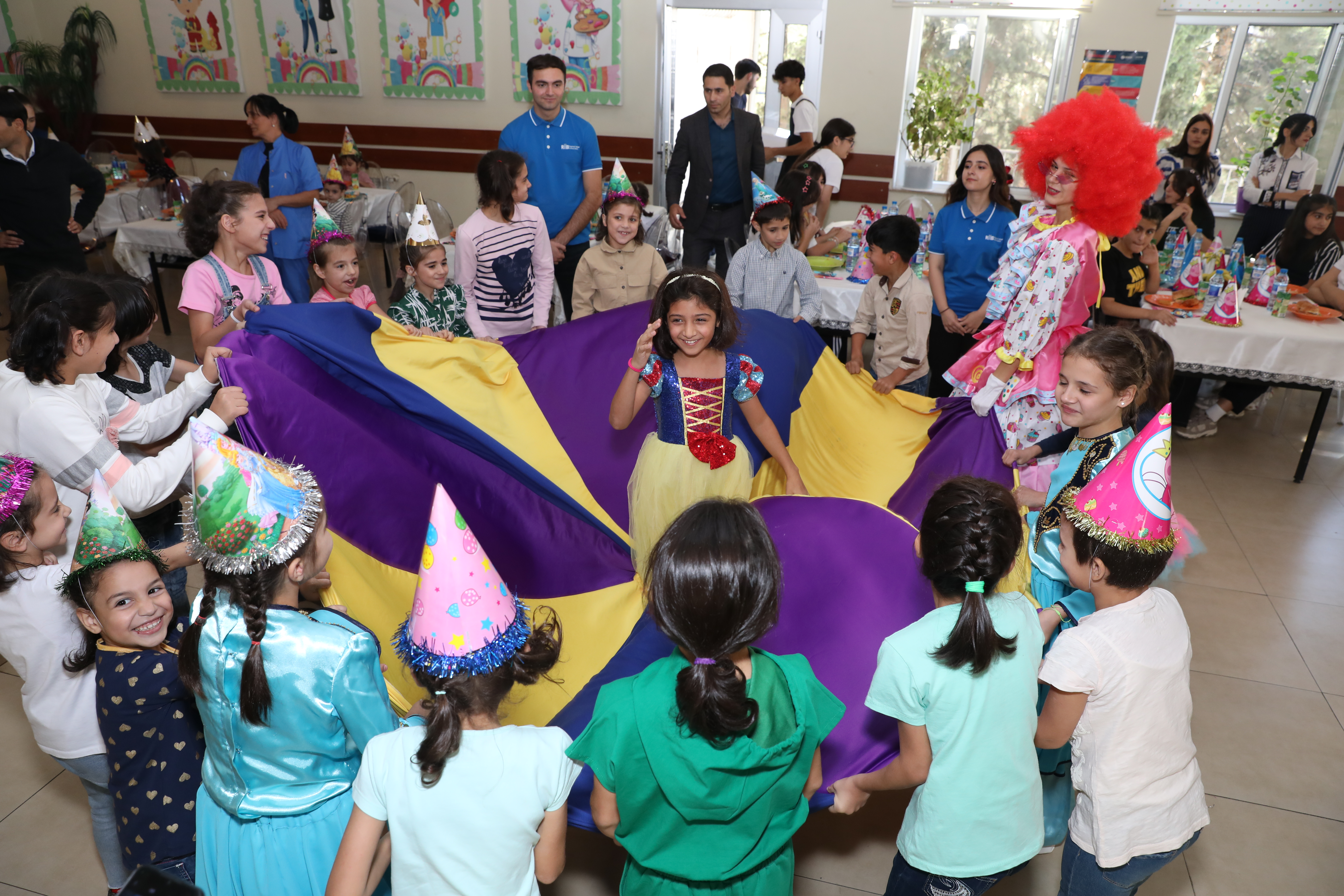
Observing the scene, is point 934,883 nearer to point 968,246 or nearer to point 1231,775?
point 1231,775

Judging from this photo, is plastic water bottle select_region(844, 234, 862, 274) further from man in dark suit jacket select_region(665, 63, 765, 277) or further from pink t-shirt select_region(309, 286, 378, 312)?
pink t-shirt select_region(309, 286, 378, 312)

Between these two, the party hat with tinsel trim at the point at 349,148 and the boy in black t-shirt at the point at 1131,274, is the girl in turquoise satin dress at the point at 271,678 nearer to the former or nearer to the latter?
the boy in black t-shirt at the point at 1131,274

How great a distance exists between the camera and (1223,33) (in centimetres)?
664

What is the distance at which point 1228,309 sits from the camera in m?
4.21

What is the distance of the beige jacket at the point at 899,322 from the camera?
362 cm

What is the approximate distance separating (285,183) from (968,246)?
363 cm

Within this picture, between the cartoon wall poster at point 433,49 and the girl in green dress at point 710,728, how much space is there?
7453mm

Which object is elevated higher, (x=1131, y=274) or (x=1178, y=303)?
(x=1131, y=274)

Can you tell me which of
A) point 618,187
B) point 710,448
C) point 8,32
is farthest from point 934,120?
point 8,32

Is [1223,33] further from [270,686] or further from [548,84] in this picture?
[270,686]

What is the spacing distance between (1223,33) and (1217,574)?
5.33 metres

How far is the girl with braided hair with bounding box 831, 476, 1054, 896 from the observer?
1411 millimetres

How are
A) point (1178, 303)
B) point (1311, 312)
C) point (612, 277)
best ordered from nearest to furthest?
point (612, 277) → point (1311, 312) → point (1178, 303)

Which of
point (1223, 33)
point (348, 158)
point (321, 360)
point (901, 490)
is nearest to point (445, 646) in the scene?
point (321, 360)
